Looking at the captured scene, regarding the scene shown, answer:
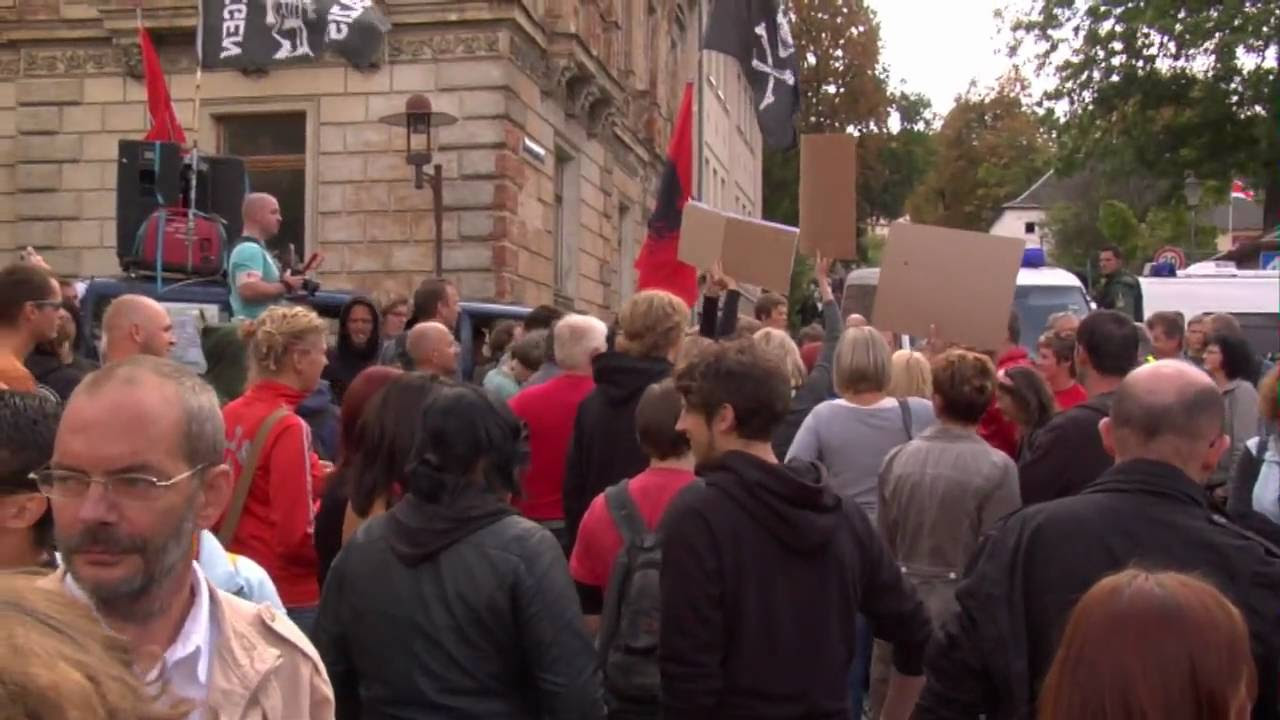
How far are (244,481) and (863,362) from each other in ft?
8.52

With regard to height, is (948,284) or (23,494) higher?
(948,284)

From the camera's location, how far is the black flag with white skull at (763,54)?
468 inches

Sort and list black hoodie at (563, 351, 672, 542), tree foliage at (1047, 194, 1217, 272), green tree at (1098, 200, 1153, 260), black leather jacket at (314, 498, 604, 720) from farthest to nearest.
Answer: tree foliage at (1047, 194, 1217, 272), green tree at (1098, 200, 1153, 260), black hoodie at (563, 351, 672, 542), black leather jacket at (314, 498, 604, 720)

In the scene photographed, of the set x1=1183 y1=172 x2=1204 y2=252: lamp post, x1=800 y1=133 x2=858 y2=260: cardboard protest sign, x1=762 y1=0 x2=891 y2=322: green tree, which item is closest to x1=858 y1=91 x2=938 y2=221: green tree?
x1=762 y1=0 x2=891 y2=322: green tree

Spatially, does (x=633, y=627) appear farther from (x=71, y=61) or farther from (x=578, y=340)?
(x=71, y=61)

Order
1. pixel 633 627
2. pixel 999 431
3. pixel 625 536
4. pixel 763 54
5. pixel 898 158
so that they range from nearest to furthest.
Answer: pixel 633 627 < pixel 625 536 < pixel 999 431 < pixel 763 54 < pixel 898 158

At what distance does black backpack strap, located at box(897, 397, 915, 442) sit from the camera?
19.8ft

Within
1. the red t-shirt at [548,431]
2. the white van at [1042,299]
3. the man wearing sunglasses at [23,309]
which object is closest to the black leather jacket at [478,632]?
the man wearing sunglasses at [23,309]

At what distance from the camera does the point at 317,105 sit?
18.6 m

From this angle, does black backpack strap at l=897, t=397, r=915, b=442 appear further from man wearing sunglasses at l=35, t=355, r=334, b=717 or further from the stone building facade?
the stone building facade

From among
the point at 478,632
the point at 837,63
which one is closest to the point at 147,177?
the point at 478,632

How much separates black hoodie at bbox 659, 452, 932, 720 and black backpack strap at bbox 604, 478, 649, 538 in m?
0.61

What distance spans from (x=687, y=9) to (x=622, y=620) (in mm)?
31569

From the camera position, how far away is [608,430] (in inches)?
225
